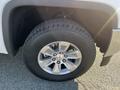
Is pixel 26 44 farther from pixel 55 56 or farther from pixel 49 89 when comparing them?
pixel 49 89

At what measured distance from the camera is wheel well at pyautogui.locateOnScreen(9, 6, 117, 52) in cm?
288

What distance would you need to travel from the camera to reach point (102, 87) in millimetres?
3252

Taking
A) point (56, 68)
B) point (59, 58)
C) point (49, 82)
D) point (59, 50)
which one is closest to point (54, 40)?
point (59, 50)

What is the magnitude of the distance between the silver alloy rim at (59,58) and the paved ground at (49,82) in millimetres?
210

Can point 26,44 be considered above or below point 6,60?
above

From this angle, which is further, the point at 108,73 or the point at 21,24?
the point at 108,73

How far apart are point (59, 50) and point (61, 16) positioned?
40cm

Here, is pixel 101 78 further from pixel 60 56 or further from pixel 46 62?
pixel 46 62

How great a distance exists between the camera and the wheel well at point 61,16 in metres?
2.88

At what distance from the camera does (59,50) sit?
3.04m

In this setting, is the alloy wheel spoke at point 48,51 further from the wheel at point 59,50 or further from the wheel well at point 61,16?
the wheel well at point 61,16

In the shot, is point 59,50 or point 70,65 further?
point 70,65

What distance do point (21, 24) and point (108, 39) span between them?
3.42 feet

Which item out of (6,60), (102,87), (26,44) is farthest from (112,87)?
(6,60)
